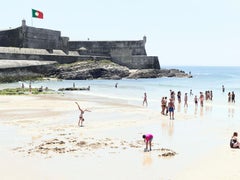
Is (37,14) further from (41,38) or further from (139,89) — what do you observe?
(139,89)

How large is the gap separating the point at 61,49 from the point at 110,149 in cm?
6979

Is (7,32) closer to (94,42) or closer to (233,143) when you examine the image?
(94,42)

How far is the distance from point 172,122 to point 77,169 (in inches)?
431

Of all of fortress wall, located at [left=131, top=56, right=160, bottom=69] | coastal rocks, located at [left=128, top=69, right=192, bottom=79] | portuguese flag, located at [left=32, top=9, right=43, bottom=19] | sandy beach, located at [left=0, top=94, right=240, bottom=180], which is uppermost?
portuguese flag, located at [left=32, top=9, right=43, bottom=19]

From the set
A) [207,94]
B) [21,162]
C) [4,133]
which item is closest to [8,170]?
[21,162]

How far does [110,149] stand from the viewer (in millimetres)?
14148

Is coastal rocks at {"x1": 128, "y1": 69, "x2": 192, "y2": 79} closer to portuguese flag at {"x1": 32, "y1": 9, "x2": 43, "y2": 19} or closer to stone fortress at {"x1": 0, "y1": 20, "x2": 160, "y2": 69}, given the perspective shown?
stone fortress at {"x1": 0, "y1": 20, "x2": 160, "y2": 69}

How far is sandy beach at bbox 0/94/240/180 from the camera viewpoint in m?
11.2

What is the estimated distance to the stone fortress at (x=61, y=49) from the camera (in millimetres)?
71438

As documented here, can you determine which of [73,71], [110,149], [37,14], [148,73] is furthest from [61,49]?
[110,149]

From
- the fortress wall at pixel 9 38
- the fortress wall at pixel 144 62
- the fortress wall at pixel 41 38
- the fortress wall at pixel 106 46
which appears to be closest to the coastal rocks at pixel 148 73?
the fortress wall at pixel 144 62

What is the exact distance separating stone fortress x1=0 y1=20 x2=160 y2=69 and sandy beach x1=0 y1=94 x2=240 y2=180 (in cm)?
4963

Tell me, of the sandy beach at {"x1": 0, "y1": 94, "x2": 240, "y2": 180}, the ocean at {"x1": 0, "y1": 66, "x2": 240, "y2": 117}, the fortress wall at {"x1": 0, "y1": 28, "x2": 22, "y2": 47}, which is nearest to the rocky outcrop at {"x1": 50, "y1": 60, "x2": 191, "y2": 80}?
the ocean at {"x1": 0, "y1": 66, "x2": 240, "y2": 117}

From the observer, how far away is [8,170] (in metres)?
11.3
